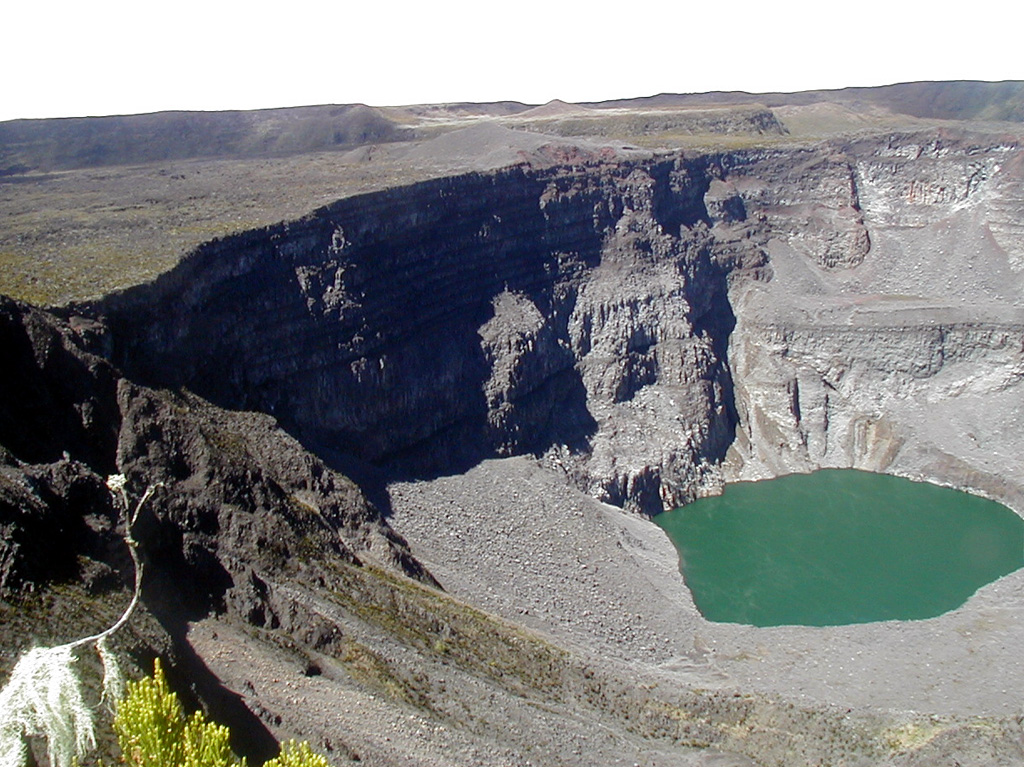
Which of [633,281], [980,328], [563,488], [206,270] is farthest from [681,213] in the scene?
[206,270]

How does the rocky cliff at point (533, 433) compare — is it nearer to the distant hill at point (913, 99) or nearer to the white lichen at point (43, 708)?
the white lichen at point (43, 708)

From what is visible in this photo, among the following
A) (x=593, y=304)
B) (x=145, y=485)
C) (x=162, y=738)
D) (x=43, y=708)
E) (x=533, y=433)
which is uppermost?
(x=43, y=708)

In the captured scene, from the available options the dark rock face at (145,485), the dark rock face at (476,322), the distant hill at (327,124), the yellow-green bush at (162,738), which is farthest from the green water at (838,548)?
the distant hill at (327,124)

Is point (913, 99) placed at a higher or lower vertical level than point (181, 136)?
higher

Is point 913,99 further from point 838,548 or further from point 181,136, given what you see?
point 838,548

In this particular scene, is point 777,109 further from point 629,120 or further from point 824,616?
point 824,616

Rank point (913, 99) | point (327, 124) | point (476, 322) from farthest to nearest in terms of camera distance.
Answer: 1. point (913, 99)
2. point (327, 124)
3. point (476, 322)

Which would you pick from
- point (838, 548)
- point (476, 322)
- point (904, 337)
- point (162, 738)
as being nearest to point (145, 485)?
point (162, 738)
